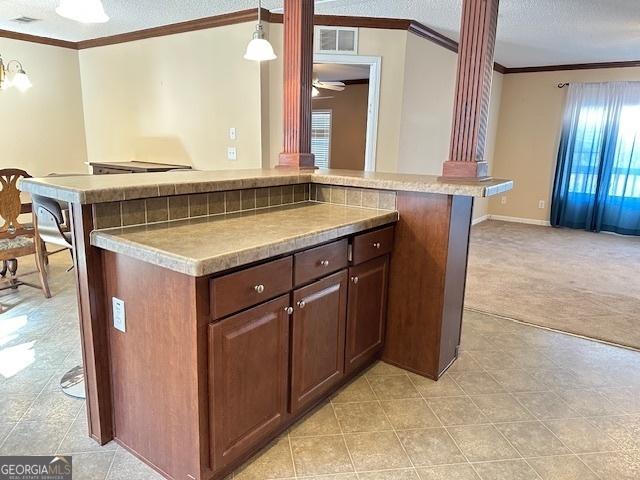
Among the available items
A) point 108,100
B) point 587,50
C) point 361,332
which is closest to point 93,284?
point 361,332

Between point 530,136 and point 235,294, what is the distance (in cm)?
674

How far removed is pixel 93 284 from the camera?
161cm

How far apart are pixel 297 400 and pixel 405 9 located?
3.40 m

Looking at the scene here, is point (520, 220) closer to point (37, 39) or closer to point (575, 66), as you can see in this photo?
point (575, 66)

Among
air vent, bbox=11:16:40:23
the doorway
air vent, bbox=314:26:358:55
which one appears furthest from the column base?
the doorway

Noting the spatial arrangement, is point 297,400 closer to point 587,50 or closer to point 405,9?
point 405,9

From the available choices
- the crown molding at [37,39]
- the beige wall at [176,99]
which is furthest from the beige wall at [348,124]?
the crown molding at [37,39]

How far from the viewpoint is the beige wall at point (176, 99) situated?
13.6 feet

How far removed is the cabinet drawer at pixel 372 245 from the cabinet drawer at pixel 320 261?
78 millimetres

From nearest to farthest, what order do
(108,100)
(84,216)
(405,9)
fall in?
1. (84,216)
2. (405,9)
3. (108,100)

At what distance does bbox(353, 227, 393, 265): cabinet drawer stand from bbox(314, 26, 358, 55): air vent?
8.58 feet

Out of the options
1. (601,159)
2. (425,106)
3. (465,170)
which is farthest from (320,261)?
(601,159)

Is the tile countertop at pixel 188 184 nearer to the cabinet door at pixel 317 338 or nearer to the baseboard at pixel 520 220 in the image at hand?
the cabinet door at pixel 317 338

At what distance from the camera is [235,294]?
1448mm
